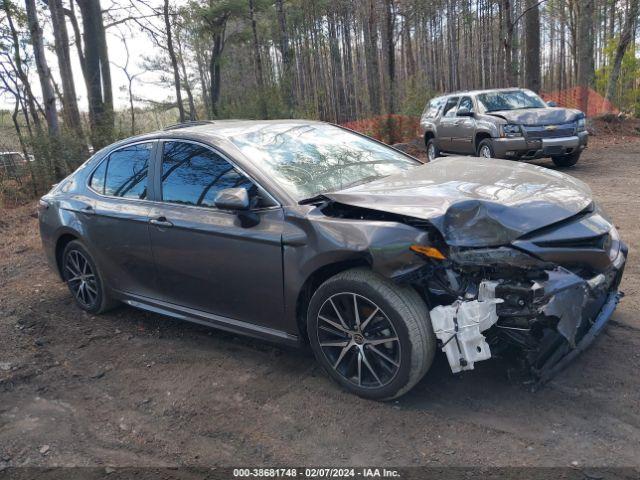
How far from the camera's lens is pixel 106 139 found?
48.3 feet

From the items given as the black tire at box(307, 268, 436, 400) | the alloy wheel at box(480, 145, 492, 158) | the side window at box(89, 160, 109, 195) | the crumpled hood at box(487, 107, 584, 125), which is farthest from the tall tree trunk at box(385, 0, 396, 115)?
the black tire at box(307, 268, 436, 400)

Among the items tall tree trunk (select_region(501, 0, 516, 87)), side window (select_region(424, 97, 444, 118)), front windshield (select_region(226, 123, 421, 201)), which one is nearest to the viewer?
front windshield (select_region(226, 123, 421, 201))

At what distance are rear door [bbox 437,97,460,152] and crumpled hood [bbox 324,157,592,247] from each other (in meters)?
9.44

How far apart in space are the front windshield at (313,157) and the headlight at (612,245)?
158 centimetres

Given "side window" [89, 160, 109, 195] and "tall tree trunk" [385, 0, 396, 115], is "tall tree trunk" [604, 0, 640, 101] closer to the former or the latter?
"tall tree trunk" [385, 0, 396, 115]

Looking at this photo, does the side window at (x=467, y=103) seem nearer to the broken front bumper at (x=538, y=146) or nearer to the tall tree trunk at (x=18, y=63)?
the broken front bumper at (x=538, y=146)

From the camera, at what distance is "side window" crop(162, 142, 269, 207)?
382 cm

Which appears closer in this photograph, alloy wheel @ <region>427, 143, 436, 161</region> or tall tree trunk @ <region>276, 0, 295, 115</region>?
alloy wheel @ <region>427, 143, 436, 161</region>

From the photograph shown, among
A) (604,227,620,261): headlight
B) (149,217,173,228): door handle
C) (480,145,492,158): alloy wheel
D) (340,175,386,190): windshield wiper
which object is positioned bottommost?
(604,227,620,261): headlight

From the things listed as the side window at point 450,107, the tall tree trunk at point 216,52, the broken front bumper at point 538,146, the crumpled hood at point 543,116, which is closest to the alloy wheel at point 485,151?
the broken front bumper at point 538,146

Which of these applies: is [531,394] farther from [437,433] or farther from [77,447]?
[77,447]

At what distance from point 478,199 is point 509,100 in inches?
391

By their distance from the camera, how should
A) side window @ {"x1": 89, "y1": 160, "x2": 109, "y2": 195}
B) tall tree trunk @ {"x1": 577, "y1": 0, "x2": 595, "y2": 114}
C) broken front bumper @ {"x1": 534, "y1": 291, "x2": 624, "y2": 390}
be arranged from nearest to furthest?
broken front bumper @ {"x1": 534, "y1": 291, "x2": 624, "y2": 390} → side window @ {"x1": 89, "y1": 160, "x2": 109, "y2": 195} → tall tree trunk @ {"x1": 577, "y1": 0, "x2": 595, "y2": 114}

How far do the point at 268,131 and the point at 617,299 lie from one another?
2.83 m
